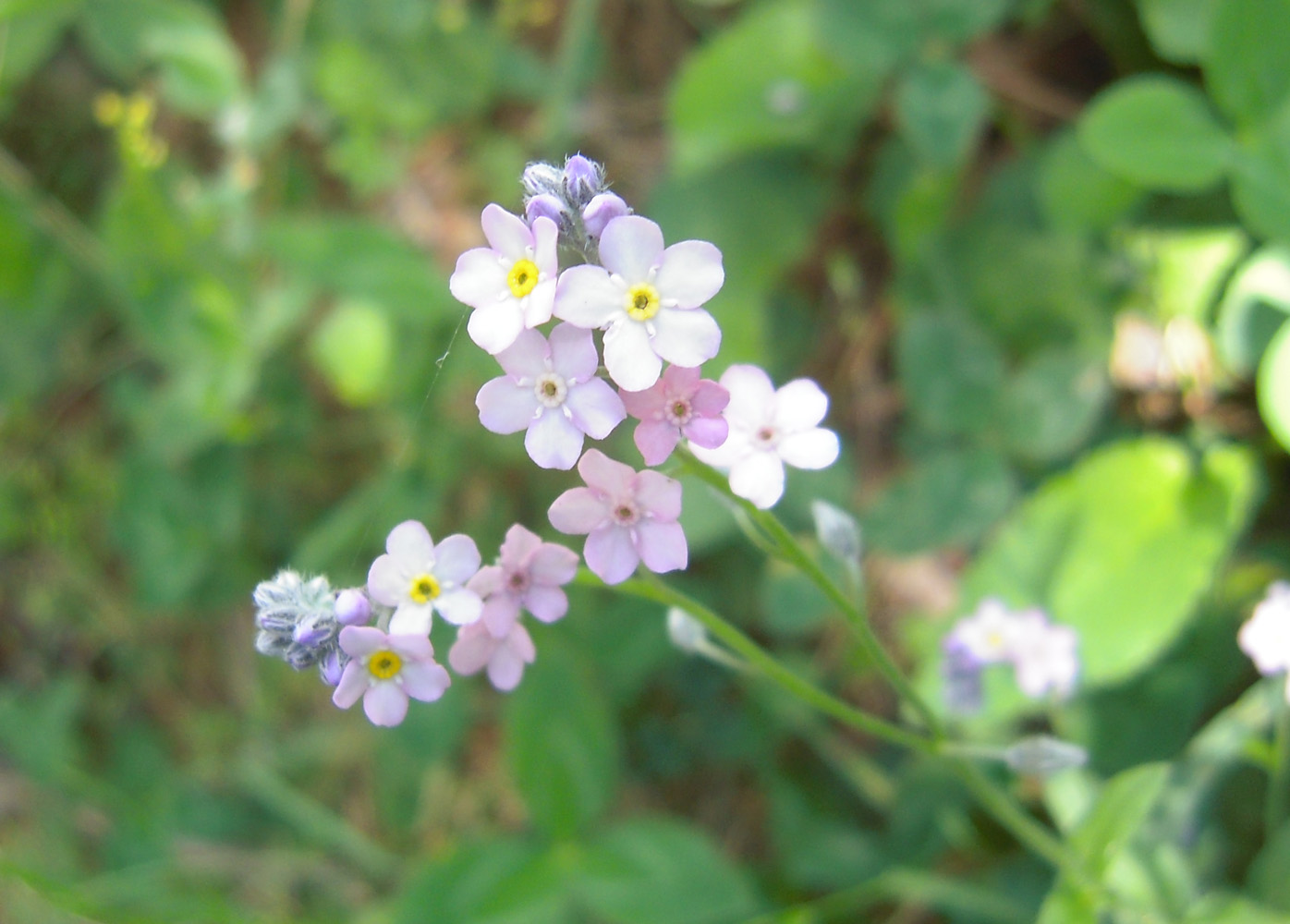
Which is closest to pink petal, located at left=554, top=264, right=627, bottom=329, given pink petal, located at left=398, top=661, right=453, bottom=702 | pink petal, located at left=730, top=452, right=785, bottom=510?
pink petal, located at left=730, top=452, right=785, bottom=510

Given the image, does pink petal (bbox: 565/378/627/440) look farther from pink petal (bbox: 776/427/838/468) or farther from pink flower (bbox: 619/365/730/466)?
pink petal (bbox: 776/427/838/468)

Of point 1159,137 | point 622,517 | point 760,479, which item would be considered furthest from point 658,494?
point 1159,137

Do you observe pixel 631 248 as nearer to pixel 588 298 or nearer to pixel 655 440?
pixel 588 298

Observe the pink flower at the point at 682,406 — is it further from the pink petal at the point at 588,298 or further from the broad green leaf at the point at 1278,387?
the broad green leaf at the point at 1278,387

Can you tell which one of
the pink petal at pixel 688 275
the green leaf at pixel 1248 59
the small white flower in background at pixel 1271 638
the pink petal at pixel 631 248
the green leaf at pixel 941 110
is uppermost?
the green leaf at pixel 941 110

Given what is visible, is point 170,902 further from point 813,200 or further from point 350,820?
point 813,200

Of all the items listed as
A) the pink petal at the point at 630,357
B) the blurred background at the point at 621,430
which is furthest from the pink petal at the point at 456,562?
the blurred background at the point at 621,430

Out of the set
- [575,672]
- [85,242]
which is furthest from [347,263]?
[575,672]
